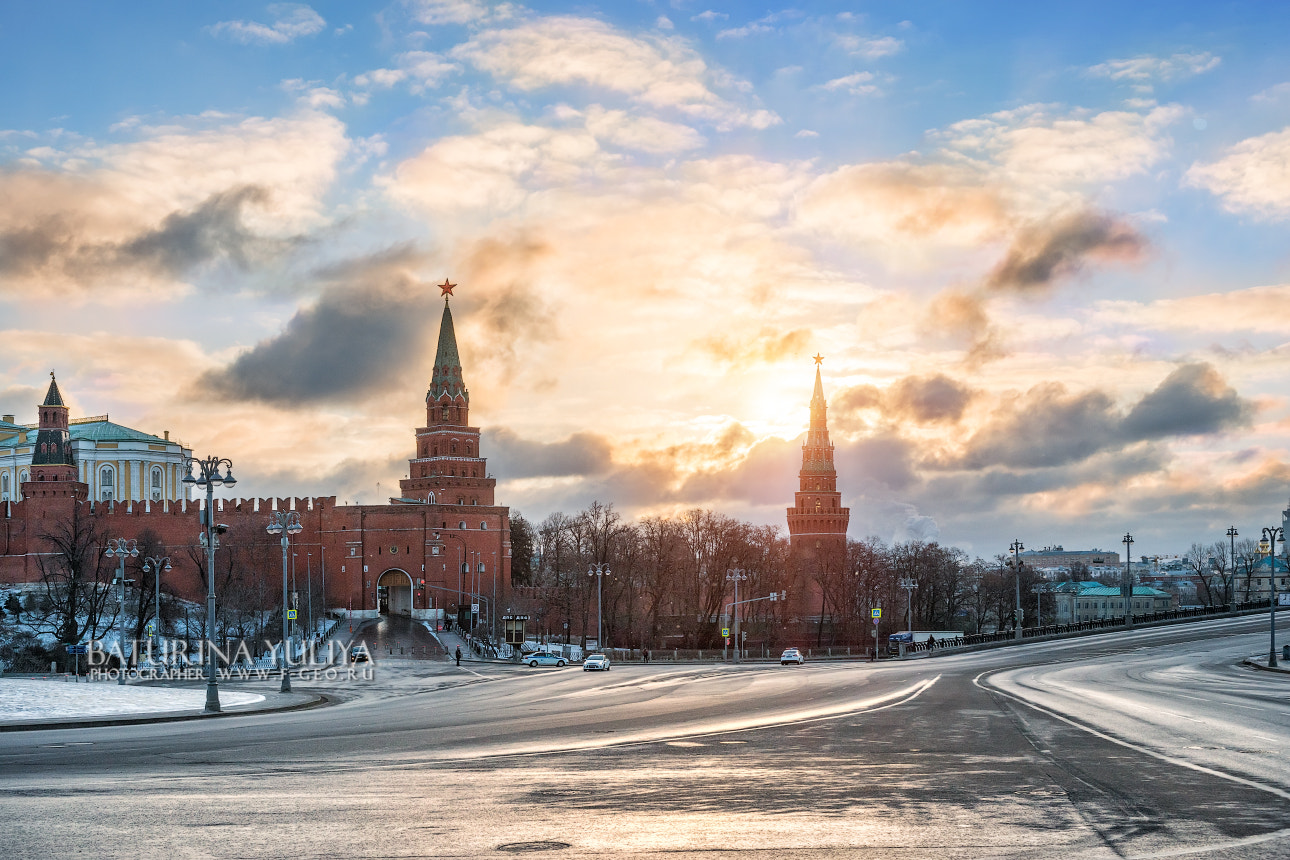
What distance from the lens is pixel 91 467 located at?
142000 millimetres

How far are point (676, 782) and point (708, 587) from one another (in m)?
92.0

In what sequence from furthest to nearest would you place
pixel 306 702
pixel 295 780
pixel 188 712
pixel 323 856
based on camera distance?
pixel 306 702, pixel 188 712, pixel 295 780, pixel 323 856

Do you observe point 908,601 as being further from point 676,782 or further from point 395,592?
point 676,782

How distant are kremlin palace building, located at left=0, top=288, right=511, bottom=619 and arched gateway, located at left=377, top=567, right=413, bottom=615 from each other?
11cm

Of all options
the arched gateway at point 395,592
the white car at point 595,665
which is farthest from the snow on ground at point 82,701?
the arched gateway at point 395,592

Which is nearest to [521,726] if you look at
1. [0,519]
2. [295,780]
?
[295,780]

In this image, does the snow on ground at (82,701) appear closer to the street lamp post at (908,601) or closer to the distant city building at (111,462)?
the street lamp post at (908,601)

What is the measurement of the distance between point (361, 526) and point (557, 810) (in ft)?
356

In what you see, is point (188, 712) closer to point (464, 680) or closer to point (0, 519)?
point (464, 680)

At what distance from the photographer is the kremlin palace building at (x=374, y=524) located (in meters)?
111

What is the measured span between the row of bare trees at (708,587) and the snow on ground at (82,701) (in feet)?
182

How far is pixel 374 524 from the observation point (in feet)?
384

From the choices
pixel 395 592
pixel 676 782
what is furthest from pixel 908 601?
pixel 676 782

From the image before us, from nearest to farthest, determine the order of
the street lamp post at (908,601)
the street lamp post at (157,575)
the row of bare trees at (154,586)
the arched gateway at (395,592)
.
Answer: the street lamp post at (157,575), the row of bare trees at (154,586), the street lamp post at (908,601), the arched gateway at (395,592)
